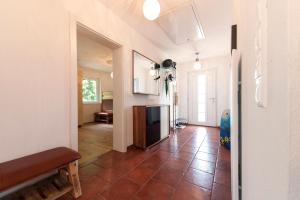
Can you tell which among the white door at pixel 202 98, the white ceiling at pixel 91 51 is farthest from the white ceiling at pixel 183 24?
the white ceiling at pixel 91 51

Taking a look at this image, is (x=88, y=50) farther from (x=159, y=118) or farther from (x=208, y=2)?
(x=208, y=2)

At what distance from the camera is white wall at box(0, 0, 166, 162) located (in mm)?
1190

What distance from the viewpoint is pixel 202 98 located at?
488 cm

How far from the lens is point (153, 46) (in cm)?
343

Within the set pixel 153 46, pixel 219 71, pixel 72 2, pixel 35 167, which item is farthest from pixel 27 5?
pixel 219 71

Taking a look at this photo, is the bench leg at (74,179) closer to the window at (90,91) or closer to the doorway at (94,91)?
the doorway at (94,91)

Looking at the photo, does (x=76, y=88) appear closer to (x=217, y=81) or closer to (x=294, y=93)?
(x=294, y=93)

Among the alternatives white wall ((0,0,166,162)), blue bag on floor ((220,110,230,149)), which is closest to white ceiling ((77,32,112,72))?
white wall ((0,0,166,162))

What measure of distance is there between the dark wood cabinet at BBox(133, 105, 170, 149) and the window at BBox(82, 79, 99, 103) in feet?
13.2

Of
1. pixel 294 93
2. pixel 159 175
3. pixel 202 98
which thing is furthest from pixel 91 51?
pixel 294 93

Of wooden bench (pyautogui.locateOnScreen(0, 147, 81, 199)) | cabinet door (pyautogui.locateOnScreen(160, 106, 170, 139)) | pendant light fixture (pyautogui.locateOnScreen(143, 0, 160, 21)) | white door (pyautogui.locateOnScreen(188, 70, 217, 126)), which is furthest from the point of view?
white door (pyautogui.locateOnScreen(188, 70, 217, 126))

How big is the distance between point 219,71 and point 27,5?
481 centimetres

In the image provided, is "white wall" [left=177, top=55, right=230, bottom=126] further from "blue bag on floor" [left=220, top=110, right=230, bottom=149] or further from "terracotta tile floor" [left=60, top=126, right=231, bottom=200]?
"terracotta tile floor" [left=60, top=126, right=231, bottom=200]

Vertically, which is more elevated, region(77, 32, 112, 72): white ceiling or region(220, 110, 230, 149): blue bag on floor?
region(77, 32, 112, 72): white ceiling
